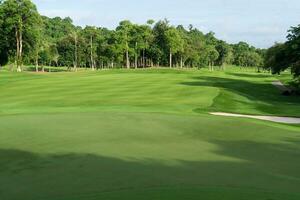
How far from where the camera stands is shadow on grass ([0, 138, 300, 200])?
326 inches

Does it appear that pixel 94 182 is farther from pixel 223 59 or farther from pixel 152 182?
pixel 223 59

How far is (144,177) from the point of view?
9375 millimetres

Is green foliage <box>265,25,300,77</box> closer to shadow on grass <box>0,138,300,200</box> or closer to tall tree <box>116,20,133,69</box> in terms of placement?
shadow on grass <box>0,138,300,200</box>

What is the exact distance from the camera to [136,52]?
108 meters

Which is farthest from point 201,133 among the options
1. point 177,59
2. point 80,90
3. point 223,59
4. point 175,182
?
point 223,59

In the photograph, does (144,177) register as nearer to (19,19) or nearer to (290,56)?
(290,56)

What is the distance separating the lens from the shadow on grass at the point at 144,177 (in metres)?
8.28

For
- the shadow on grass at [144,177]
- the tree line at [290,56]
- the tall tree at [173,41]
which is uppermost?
the tall tree at [173,41]

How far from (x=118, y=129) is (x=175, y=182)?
7.28 metres

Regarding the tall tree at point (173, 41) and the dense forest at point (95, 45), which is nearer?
the dense forest at point (95, 45)

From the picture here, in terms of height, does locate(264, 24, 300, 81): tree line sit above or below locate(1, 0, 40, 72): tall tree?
below

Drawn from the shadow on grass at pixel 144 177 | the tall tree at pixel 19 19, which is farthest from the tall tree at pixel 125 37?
the shadow on grass at pixel 144 177

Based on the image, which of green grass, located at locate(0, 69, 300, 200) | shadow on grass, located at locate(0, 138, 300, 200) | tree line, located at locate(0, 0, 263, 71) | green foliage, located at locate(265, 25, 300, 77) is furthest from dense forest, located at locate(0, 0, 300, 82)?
shadow on grass, located at locate(0, 138, 300, 200)

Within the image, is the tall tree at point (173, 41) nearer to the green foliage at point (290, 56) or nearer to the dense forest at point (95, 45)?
the dense forest at point (95, 45)
